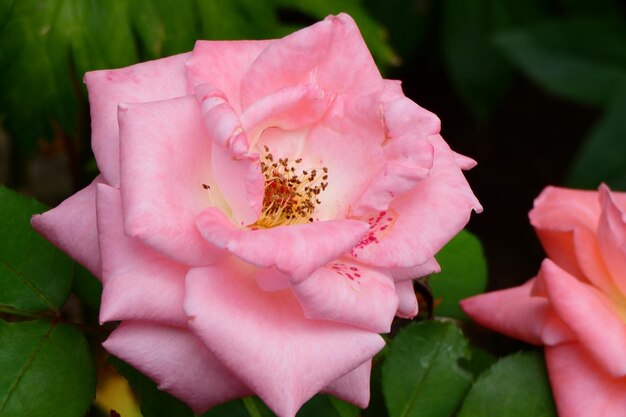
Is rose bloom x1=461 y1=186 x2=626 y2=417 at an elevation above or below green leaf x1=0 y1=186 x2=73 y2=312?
below

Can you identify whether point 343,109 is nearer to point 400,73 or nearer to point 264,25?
point 264,25

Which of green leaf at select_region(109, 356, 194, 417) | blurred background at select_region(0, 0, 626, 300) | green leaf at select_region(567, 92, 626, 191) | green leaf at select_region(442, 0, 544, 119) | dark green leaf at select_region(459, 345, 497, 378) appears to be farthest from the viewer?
green leaf at select_region(442, 0, 544, 119)

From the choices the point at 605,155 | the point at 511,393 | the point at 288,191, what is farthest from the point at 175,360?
→ the point at 605,155

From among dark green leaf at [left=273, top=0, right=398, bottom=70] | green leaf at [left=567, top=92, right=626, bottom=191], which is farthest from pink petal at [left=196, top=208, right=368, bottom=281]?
green leaf at [left=567, top=92, right=626, bottom=191]

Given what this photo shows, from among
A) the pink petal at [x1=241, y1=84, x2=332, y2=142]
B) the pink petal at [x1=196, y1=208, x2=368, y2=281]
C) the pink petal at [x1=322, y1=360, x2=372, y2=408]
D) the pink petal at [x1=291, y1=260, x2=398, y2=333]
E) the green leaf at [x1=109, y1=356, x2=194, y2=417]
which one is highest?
the pink petal at [x1=241, y1=84, x2=332, y2=142]

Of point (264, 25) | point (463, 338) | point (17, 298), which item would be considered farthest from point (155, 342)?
point (264, 25)

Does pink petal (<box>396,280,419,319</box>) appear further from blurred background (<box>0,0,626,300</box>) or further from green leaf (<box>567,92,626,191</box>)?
green leaf (<box>567,92,626,191</box>)

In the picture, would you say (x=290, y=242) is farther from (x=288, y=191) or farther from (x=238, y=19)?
(x=238, y=19)
